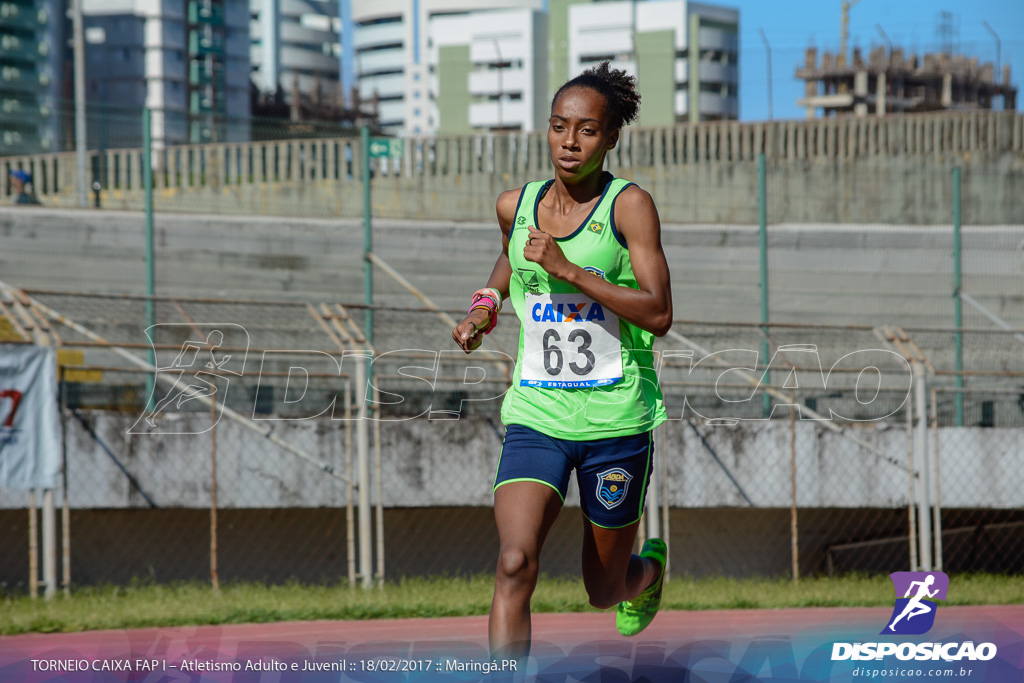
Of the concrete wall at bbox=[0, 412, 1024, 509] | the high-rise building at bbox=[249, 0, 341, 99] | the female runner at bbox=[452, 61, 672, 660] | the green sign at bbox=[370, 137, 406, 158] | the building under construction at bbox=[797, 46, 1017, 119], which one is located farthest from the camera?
the high-rise building at bbox=[249, 0, 341, 99]

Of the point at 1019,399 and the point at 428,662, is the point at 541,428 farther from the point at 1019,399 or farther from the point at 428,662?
the point at 1019,399

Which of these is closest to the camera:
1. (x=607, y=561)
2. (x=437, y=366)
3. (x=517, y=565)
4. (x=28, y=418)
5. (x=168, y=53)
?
(x=517, y=565)

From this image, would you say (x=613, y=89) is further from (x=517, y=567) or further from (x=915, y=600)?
(x=915, y=600)

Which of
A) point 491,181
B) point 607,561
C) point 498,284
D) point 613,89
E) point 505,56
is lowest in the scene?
point 607,561

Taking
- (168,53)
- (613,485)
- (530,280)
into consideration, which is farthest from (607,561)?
(168,53)

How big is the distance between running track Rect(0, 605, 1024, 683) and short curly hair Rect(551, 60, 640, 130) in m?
1.99

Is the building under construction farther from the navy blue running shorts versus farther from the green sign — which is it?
the navy blue running shorts

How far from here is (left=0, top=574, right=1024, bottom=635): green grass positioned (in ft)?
24.8

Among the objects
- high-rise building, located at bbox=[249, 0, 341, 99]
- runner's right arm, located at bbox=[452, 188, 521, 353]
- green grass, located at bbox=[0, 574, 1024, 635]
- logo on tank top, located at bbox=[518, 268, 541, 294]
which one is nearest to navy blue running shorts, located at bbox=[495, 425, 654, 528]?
runner's right arm, located at bbox=[452, 188, 521, 353]

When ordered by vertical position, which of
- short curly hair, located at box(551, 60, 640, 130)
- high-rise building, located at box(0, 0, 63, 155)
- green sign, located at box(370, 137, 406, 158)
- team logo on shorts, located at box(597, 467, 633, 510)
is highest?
high-rise building, located at box(0, 0, 63, 155)

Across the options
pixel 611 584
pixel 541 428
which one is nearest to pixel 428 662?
pixel 611 584

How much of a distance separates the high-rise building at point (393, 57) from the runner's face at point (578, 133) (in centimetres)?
10730

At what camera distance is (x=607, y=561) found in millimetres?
4336

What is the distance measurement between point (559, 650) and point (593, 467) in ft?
9.38
